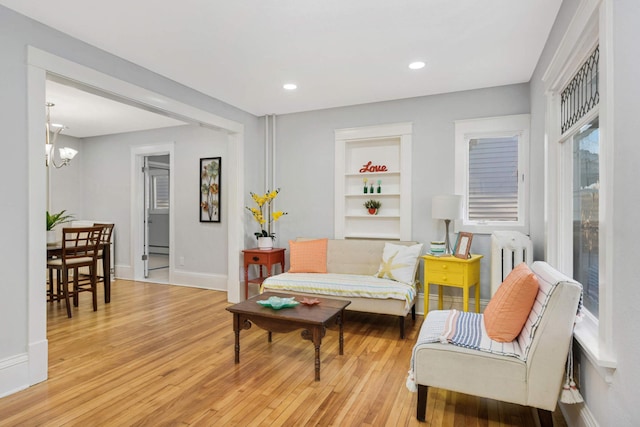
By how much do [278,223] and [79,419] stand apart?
3.18 m

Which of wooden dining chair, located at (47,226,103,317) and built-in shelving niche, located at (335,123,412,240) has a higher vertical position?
built-in shelving niche, located at (335,123,412,240)

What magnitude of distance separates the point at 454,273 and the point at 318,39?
243 cm

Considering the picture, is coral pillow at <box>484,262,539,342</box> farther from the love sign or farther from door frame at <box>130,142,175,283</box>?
door frame at <box>130,142,175,283</box>

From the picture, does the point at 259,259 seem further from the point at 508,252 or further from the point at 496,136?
→ the point at 496,136

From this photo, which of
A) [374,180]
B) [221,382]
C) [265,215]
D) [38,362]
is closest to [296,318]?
[221,382]

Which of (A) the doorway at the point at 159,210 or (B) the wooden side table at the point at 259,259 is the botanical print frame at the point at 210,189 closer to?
(B) the wooden side table at the point at 259,259

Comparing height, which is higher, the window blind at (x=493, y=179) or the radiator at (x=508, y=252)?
the window blind at (x=493, y=179)

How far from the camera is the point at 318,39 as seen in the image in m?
2.77

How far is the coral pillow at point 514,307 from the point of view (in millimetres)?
1979

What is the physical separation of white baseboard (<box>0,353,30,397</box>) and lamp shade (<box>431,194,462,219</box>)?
11.8 feet

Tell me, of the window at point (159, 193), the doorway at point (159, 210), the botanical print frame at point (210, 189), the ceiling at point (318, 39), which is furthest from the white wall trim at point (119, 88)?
the window at point (159, 193)

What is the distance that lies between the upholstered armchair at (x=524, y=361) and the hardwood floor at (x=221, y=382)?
0.89ft

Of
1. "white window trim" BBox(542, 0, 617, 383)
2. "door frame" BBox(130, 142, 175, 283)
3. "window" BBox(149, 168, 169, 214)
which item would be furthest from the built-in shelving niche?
"window" BBox(149, 168, 169, 214)

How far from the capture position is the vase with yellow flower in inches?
183
